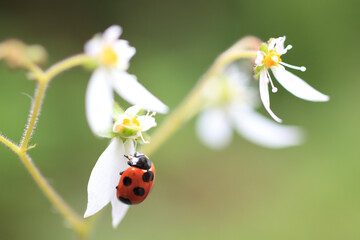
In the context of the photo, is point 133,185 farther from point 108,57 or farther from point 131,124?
point 108,57

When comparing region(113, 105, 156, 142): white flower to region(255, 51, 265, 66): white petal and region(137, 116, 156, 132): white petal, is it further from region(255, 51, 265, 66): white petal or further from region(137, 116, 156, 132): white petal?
region(255, 51, 265, 66): white petal

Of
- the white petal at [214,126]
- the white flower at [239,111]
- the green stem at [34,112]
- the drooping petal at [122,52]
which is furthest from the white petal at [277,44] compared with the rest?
the white petal at [214,126]

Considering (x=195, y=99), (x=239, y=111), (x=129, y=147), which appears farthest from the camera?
(x=239, y=111)

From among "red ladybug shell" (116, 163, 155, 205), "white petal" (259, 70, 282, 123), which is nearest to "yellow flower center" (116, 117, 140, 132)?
"red ladybug shell" (116, 163, 155, 205)

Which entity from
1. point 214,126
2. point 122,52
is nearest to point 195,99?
point 122,52

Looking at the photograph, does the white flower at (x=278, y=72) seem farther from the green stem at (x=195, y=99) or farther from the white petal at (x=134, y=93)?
the white petal at (x=134, y=93)

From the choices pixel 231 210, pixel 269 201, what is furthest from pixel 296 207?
pixel 231 210
